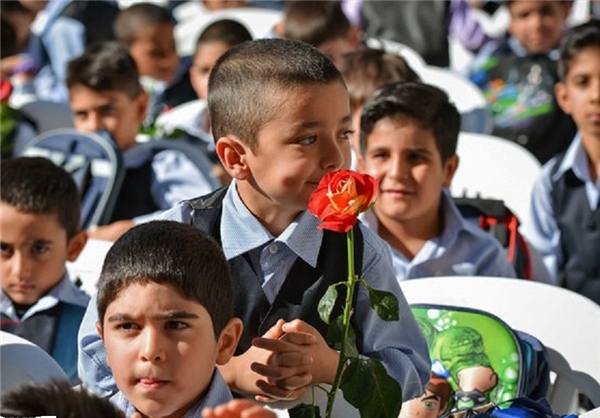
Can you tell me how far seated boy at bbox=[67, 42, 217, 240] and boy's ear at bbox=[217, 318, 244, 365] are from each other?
2.12 metres

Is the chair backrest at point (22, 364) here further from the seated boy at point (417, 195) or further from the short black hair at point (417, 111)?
the short black hair at point (417, 111)

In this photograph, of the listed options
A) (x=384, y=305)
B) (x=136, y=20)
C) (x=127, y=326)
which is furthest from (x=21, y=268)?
(x=136, y=20)

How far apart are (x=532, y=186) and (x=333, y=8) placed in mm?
2123

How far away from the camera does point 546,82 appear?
6832 millimetres

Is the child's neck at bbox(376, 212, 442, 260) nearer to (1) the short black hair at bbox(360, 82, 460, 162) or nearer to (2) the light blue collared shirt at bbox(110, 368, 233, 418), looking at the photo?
(1) the short black hair at bbox(360, 82, 460, 162)

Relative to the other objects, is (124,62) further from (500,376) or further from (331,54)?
(500,376)

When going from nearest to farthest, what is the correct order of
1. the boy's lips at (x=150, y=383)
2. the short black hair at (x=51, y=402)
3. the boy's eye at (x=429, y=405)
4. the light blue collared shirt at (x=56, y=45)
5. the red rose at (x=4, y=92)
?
1. the short black hair at (x=51, y=402)
2. the boy's lips at (x=150, y=383)
3. the boy's eye at (x=429, y=405)
4. the red rose at (x=4, y=92)
5. the light blue collared shirt at (x=56, y=45)

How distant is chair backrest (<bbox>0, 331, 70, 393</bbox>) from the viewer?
119 inches

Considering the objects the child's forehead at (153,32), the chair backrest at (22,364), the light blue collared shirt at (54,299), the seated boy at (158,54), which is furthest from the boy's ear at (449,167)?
the child's forehead at (153,32)

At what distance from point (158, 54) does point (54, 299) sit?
12.3ft

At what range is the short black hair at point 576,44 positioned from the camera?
5621mm

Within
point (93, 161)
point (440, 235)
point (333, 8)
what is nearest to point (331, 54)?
point (333, 8)

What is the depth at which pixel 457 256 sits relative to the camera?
425 centimetres

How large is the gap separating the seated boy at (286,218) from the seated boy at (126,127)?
71.7 inches
